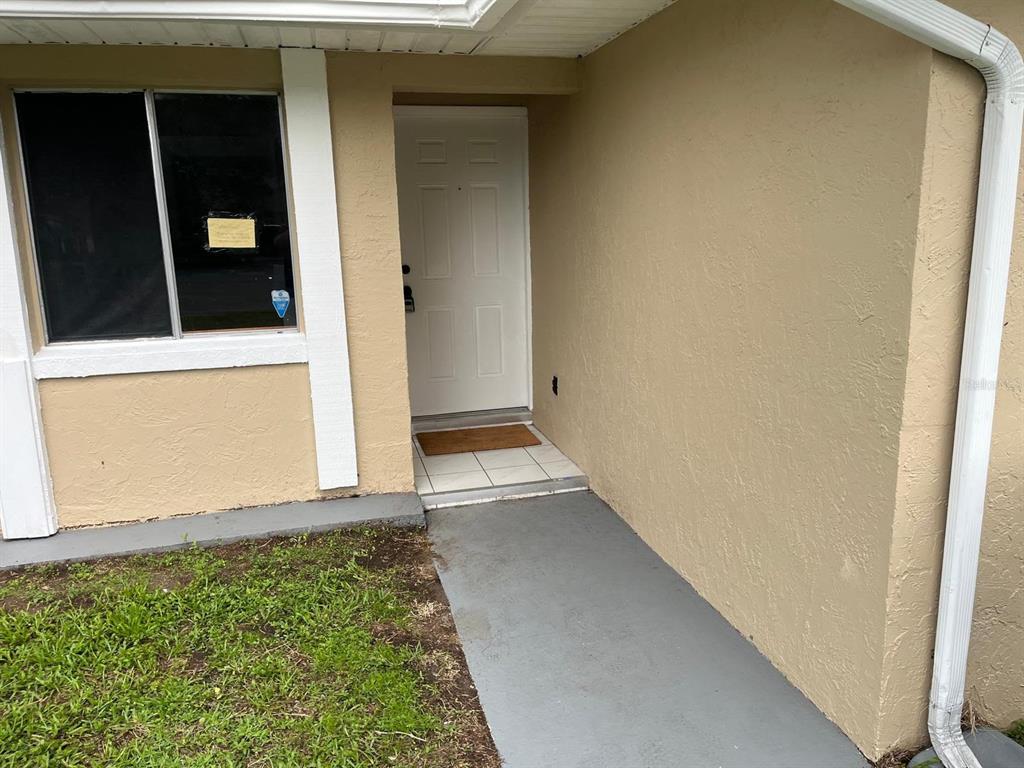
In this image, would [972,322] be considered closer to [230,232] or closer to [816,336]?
[816,336]

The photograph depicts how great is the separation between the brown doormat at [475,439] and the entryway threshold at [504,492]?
26.7 inches

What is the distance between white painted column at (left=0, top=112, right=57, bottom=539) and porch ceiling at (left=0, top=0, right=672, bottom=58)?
746 mm

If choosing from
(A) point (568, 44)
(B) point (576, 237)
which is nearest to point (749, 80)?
(A) point (568, 44)

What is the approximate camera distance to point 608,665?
9.27ft

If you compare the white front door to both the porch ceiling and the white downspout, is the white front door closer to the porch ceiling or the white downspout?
the porch ceiling

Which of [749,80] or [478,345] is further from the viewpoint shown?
[478,345]

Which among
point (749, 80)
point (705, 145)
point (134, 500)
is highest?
point (749, 80)

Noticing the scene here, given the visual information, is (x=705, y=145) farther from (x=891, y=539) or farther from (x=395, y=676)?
(x=395, y=676)

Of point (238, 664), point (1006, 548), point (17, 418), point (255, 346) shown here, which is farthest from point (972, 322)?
point (17, 418)

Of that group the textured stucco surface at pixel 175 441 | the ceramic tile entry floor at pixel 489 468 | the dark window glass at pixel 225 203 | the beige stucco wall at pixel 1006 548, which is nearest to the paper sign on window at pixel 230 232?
the dark window glass at pixel 225 203

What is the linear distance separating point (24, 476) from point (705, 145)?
3617 mm

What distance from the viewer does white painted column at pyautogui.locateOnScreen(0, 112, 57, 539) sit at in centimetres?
352

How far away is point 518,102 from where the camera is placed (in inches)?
207

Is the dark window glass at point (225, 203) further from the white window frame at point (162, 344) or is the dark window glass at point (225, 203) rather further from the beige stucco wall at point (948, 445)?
the beige stucco wall at point (948, 445)
